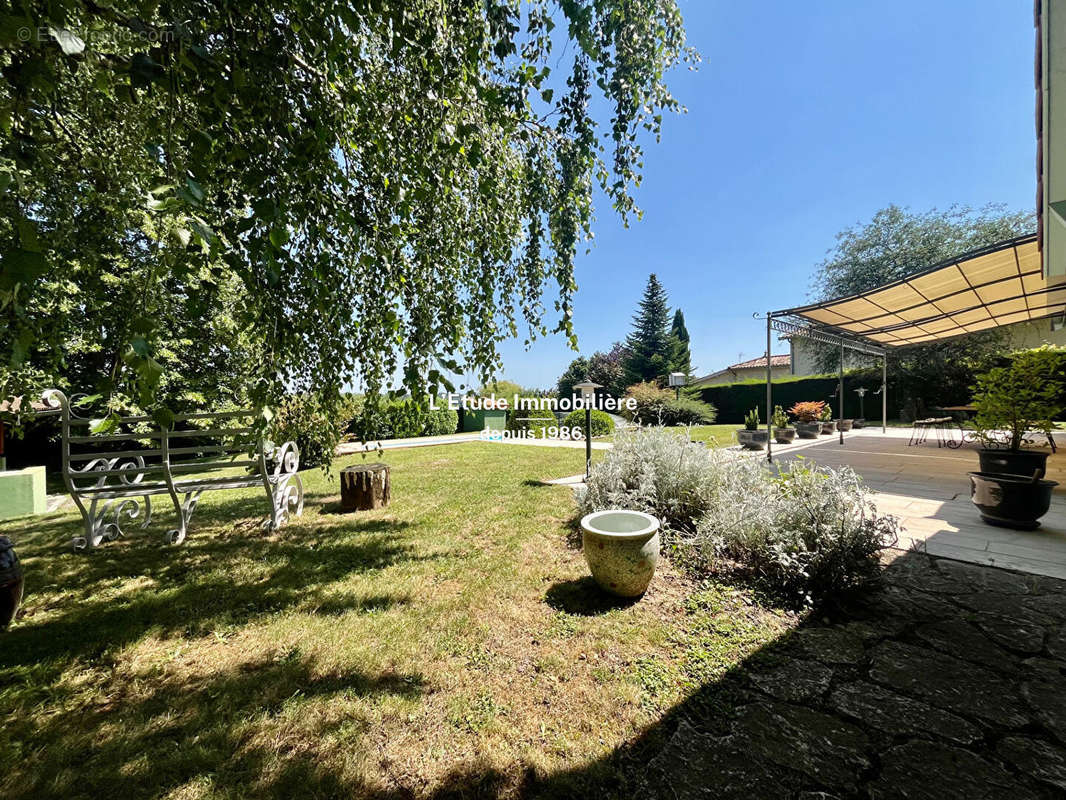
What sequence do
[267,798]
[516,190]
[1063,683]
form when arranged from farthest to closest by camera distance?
Answer: [516,190] → [1063,683] → [267,798]

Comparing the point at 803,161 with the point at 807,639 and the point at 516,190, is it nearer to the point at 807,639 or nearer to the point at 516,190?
the point at 516,190

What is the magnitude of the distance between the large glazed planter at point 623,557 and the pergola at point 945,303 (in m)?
4.91

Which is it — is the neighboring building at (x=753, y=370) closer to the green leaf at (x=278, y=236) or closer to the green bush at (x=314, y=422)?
the green bush at (x=314, y=422)

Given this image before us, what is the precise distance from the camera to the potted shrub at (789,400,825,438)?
11.3 metres

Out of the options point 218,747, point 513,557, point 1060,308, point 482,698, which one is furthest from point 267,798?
point 1060,308

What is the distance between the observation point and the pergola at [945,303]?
17.0 ft

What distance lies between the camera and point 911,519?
3.98 m

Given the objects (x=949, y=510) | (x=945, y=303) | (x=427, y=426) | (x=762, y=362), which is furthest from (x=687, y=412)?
(x=762, y=362)

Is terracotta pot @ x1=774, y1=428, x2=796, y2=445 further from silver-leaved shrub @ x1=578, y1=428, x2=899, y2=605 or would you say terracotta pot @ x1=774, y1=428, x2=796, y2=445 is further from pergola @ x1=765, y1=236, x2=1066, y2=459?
silver-leaved shrub @ x1=578, y1=428, x2=899, y2=605

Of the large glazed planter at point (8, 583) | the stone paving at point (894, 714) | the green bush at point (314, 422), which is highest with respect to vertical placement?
the green bush at point (314, 422)

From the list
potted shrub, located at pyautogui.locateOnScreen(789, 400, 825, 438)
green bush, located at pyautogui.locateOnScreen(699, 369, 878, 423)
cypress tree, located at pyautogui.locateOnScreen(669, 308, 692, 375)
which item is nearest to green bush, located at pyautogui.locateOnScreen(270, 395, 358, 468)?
potted shrub, located at pyautogui.locateOnScreen(789, 400, 825, 438)

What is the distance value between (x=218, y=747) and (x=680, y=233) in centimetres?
1592

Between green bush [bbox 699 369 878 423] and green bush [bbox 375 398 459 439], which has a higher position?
green bush [bbox 699 369 878 423]

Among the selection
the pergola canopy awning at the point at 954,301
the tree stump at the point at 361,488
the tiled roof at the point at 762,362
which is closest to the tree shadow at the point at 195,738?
the tree stump at the point at 361,488
